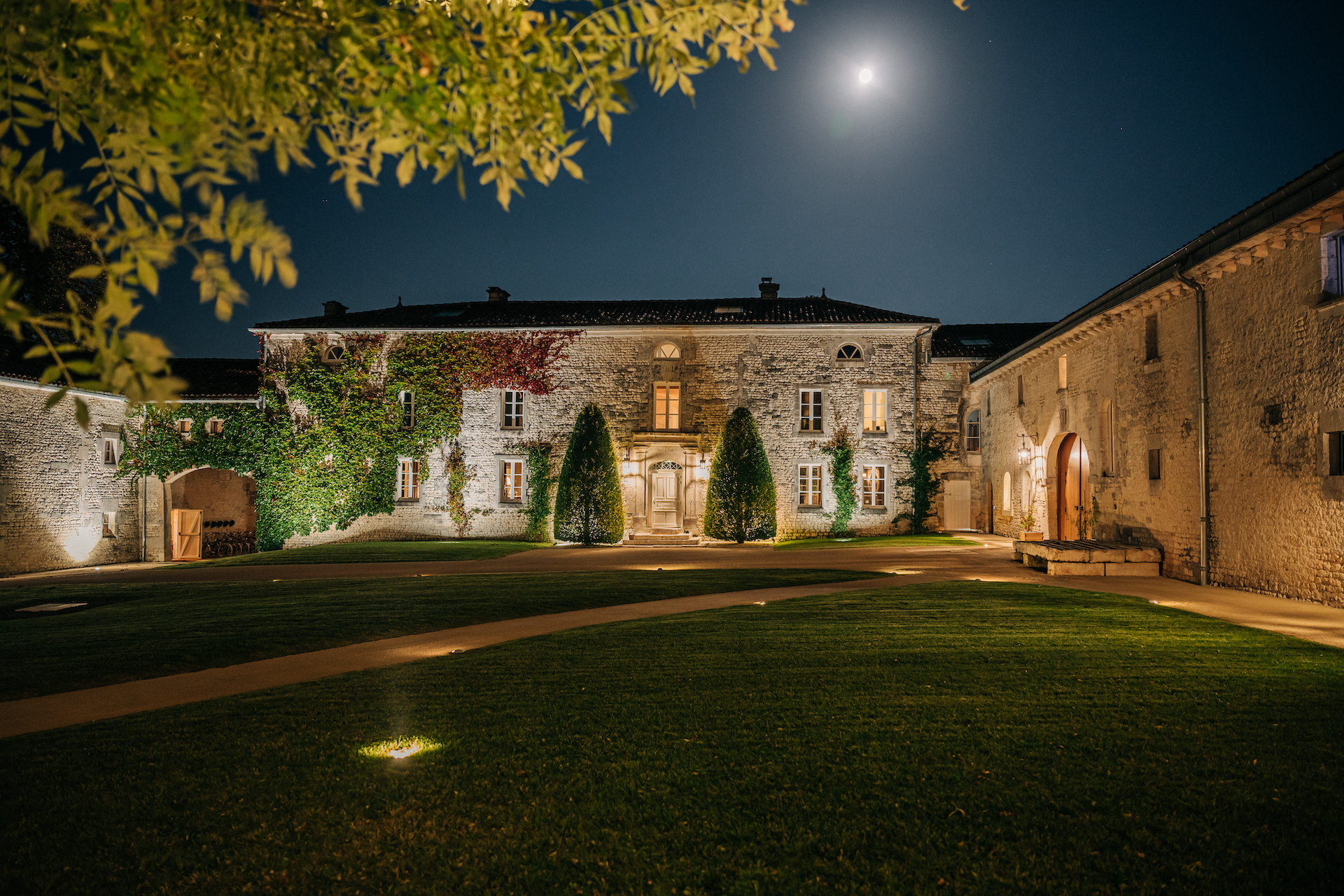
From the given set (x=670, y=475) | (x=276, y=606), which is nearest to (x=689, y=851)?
(x=276, y=606)

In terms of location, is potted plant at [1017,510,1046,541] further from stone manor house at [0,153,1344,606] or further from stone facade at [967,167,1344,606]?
stone facade at [967,167,1344,606]

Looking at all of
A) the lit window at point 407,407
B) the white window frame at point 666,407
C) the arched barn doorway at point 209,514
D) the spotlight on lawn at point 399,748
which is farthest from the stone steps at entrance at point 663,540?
the spotlight on lawn at point 399,748

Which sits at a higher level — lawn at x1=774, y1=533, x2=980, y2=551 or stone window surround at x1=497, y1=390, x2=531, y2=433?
stone window surround at x1=497, y1=390, x2=531, y2=433

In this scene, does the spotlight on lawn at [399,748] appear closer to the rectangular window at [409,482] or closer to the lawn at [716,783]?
the lawn at [716,783]

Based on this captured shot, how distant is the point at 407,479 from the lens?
2434 cm

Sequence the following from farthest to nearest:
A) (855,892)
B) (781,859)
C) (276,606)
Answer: (276,606) → (781,859) → (855,892)

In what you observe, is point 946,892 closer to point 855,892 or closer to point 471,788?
point 855,892

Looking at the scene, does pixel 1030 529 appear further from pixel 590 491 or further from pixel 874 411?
pixel 590 491

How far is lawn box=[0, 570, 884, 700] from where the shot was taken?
6.83 meters

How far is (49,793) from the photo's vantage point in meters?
3.79

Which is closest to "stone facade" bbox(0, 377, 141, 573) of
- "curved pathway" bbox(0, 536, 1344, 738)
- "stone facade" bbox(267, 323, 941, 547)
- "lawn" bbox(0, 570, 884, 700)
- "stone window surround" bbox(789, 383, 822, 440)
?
"curved pathway" bbox(0, 536, 1344, 738)

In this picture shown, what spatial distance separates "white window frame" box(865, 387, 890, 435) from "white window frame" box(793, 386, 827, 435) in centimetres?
24

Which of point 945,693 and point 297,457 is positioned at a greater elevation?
point 297,457

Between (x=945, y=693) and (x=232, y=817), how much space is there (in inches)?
185
